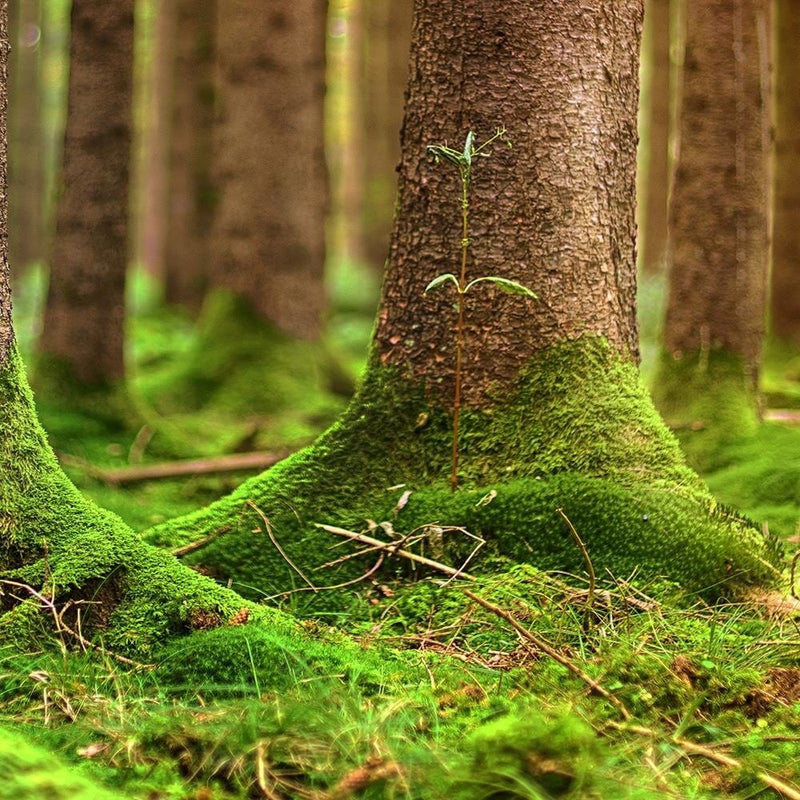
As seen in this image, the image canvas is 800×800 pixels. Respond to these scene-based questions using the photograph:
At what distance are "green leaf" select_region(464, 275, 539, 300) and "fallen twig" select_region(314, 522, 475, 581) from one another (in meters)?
1.05

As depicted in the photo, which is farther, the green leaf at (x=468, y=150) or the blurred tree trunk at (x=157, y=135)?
the blurred tree trunk at (x=157, y=135)

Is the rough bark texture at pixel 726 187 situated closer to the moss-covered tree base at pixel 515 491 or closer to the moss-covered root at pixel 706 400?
the moss-covered root at pixel 706 400

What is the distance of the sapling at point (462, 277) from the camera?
165 inches

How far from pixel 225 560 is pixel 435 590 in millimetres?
899

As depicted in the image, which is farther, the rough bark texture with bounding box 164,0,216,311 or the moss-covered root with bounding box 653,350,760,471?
the rough bark texture with bounding box 164,0,216,311

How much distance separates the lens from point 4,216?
3873 millimetres

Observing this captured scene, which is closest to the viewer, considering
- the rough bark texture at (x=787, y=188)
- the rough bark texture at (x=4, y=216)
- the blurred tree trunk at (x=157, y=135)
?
the rough bark texture at (x=4, y=216)

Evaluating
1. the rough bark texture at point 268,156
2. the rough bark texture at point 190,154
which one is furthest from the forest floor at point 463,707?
the rough bark texture at point 190,154

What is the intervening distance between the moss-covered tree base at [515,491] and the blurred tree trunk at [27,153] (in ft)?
49.6

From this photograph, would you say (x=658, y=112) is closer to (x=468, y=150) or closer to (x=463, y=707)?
(x=468, y=150)

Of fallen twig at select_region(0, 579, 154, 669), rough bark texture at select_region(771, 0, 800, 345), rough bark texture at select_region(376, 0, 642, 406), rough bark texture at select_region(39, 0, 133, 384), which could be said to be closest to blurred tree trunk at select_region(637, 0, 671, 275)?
rough bark texture at select_region(771, 0, 800, 345)

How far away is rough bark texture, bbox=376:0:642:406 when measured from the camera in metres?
4.41

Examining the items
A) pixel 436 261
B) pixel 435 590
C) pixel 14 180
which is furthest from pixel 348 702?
pixel 14 180

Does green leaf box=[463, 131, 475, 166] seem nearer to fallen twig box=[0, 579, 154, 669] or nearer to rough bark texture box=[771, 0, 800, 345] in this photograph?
fallen twig box=[0, 579, 154, 669]
